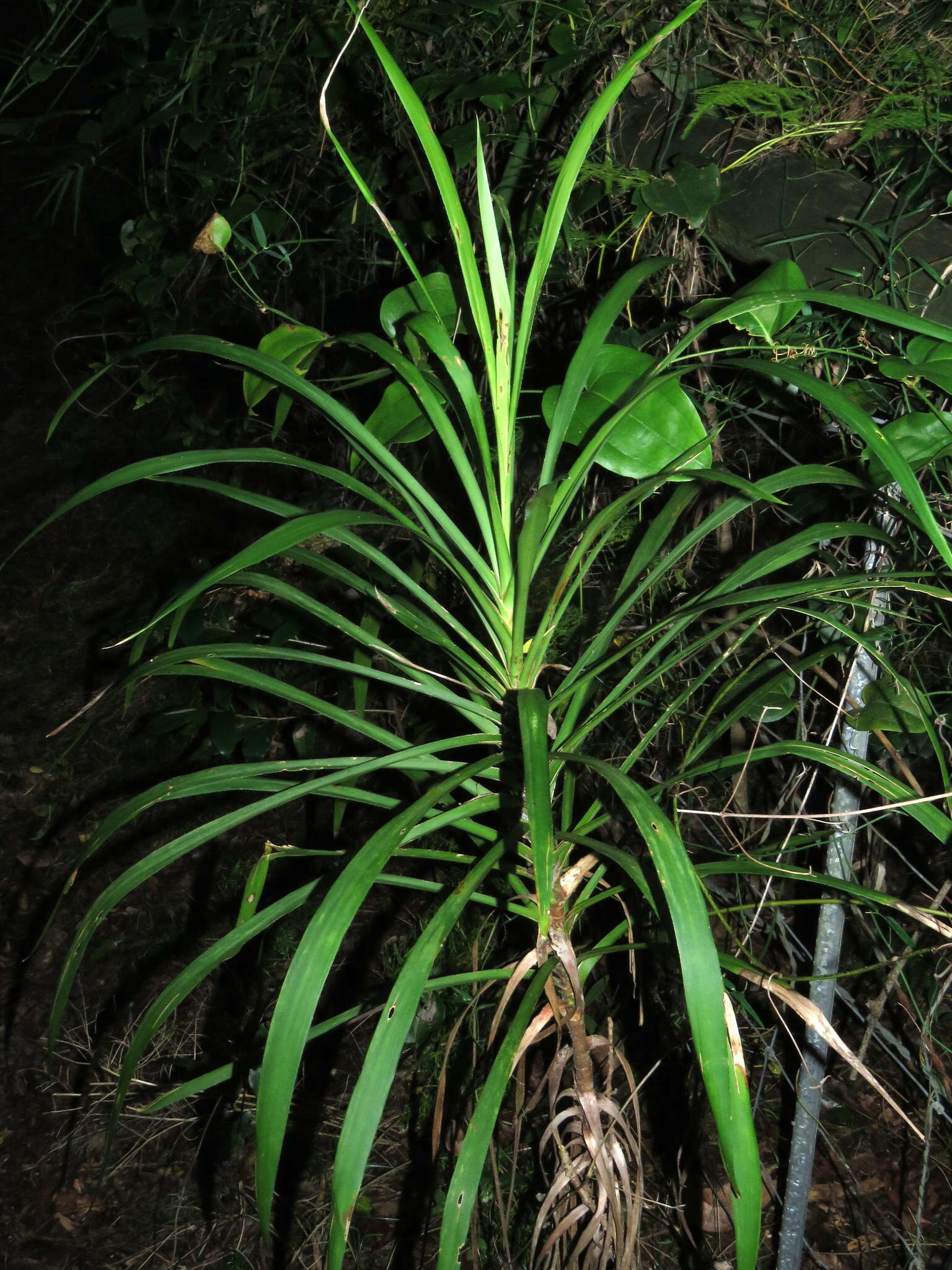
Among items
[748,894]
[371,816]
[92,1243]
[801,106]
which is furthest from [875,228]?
[92,1243]

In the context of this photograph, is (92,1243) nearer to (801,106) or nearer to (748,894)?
(748,894)

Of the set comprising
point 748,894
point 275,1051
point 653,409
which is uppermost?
point 653,409

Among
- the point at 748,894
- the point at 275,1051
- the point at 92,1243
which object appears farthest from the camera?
Result: the point at 92,1243

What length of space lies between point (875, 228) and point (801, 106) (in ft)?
0.62

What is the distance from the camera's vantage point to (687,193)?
0.85m

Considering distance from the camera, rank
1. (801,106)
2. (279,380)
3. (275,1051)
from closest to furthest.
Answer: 1. (275,1051)
2. (279,380)
3. (801,106)

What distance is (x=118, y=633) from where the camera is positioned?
1.58 meters

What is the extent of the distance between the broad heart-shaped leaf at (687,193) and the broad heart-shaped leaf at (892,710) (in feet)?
1.53

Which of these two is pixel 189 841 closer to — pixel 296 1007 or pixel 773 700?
pixel 296 1007

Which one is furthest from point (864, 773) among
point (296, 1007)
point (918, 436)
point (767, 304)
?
point (296, 1007)

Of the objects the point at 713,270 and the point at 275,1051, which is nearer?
the point at 275,1051

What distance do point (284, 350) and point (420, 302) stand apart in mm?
141

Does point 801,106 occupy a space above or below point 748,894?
above

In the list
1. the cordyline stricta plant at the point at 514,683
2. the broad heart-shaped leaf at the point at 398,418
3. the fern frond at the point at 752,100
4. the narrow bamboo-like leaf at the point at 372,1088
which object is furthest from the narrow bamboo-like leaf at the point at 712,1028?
the fern frond at the point at 752,100
